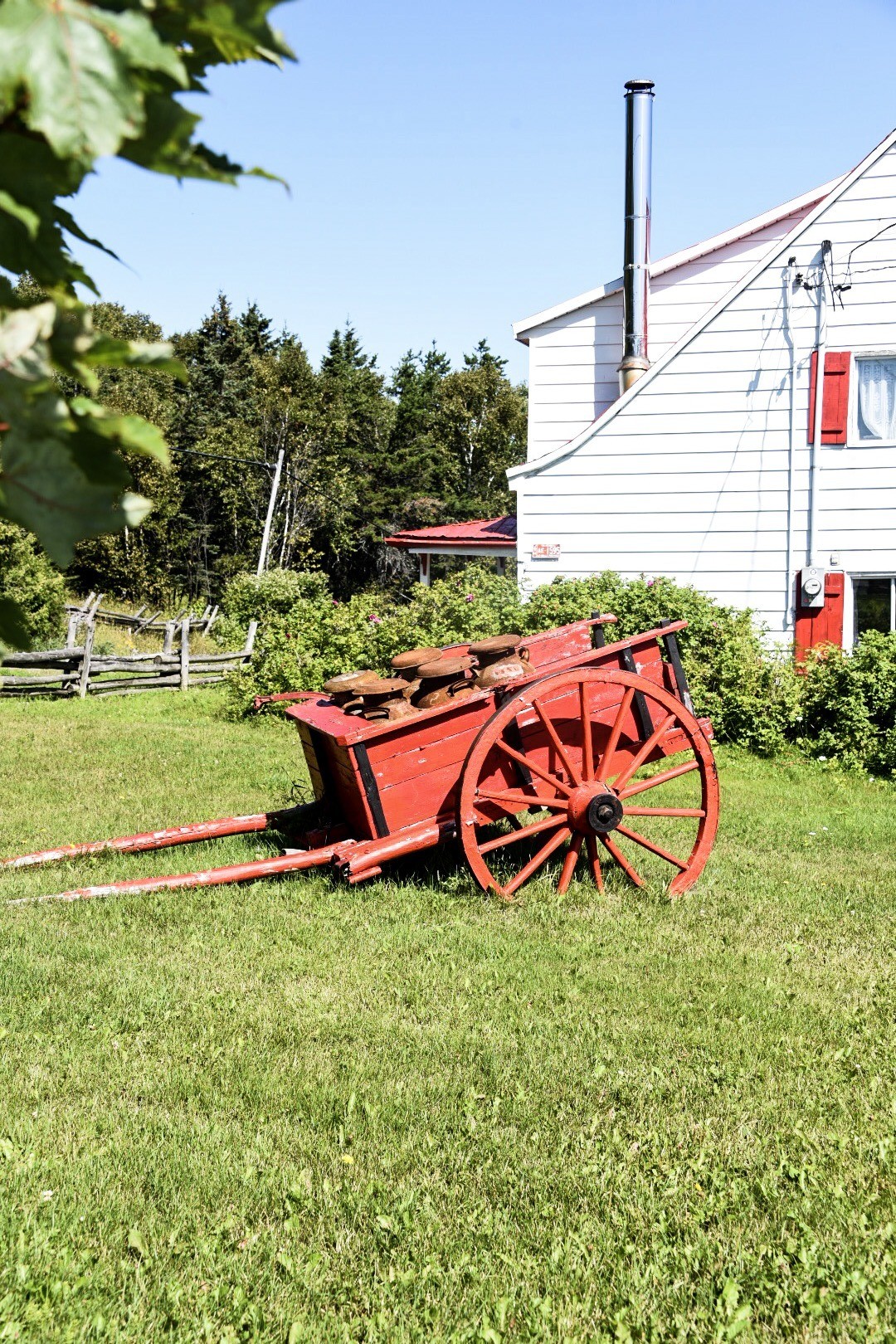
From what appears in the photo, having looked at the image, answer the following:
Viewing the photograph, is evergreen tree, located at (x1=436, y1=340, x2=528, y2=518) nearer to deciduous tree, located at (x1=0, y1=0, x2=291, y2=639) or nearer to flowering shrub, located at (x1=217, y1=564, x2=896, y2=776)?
flowering shrub, located at (x1=217, y1=564, x2=896, y2=776)

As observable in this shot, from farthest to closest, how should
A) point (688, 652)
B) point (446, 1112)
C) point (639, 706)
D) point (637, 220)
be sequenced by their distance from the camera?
point (637, 220) → point (688, 652) → point (639, 706) → point (446, 1112)

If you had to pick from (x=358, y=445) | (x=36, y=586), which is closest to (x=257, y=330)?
(x=358, y=445)

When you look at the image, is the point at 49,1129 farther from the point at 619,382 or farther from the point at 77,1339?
the point at 619,382

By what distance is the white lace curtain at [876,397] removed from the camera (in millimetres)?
11742

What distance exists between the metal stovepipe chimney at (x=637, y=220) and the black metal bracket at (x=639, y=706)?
803cm

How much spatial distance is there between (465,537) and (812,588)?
770cm

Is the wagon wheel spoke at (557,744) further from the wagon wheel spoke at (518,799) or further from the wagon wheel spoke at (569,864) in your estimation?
the wagon wheel spoke at (569,864)

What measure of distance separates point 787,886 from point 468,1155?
3.85m

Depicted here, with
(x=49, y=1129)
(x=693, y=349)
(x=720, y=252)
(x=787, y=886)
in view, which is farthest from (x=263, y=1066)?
(x=720, y=252)

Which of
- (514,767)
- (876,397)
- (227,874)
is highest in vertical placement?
(876,397)

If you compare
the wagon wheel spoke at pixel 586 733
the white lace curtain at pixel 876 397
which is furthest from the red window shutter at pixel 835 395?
the wagon wheel spoke at pixel 586 733

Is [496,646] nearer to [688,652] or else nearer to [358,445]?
[688,652]

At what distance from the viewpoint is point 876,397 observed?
11.8 metres

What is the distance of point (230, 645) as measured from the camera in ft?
68.3
